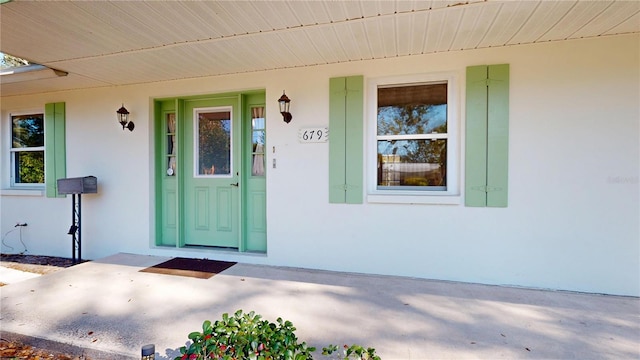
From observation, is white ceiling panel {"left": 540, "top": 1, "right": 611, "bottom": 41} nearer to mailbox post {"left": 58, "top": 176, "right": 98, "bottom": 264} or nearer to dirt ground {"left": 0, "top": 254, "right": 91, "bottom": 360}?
dirt ground {"left": 0, "top": 254, "right": 91, "bottom": 360}

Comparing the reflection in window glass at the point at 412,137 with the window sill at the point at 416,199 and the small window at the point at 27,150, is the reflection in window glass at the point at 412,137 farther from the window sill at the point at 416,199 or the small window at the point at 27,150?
the small window at the point at 27,150

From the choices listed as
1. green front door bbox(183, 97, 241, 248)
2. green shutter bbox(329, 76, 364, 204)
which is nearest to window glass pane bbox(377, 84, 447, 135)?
green shutter bbox(329, 76, 364, 204)

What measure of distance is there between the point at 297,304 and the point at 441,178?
199 centimetres

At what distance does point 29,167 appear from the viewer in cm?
478

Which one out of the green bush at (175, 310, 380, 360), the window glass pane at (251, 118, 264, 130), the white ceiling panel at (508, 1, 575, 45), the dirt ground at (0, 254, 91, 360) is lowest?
the dirt ground at (0, 254, 91, 360)

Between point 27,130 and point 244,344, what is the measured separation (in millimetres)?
5732

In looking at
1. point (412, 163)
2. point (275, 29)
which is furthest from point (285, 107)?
point (412, 163)

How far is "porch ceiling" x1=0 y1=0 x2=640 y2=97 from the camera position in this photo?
225 cm

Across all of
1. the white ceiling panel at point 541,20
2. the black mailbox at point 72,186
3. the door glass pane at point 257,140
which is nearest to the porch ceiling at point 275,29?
the white ceiling panel at point 541,20

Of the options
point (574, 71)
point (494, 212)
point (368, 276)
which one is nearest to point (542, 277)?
point (494, 212)

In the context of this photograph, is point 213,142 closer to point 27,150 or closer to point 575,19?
point 27,150

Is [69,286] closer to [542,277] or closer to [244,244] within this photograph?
[244,244]

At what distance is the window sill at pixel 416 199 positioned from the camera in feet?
10.1

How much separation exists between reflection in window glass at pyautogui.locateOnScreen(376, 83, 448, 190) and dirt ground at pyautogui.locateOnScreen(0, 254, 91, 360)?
10.0ft
